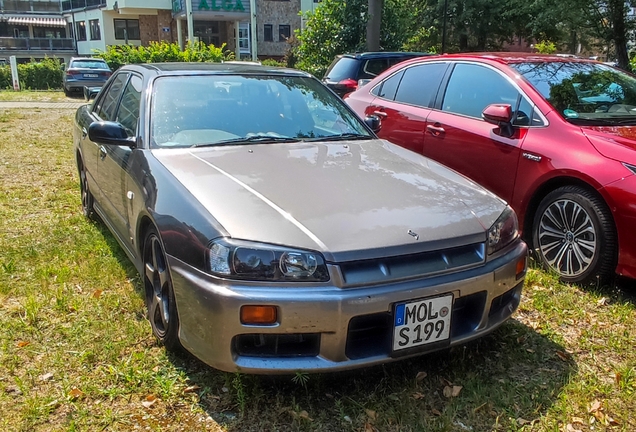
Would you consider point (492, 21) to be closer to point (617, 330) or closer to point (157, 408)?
point (617, 330)

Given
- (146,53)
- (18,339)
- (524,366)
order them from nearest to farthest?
(524,366) → (18,339) → (146,53)

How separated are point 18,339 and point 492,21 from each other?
76.2 feet

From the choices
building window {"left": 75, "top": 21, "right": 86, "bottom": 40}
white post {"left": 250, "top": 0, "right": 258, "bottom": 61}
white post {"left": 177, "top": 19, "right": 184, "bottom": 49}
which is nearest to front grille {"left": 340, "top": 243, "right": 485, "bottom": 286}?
white post {"left": 250, "top": 0, "right": 258, "bottom": 61}

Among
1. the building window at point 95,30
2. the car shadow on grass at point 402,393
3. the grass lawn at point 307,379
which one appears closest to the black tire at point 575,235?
the grass lawn at point 307,379

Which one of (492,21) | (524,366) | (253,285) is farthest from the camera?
(492,21)

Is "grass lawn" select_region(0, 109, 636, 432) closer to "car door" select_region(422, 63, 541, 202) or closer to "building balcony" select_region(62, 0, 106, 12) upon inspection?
"car door" select_region(422, 63, 541, 202)

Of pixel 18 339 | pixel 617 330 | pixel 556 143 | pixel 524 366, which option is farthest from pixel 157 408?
pixel 556 143

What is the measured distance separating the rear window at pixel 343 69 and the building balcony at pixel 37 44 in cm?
4008

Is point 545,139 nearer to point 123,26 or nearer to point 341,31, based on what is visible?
point 341,31

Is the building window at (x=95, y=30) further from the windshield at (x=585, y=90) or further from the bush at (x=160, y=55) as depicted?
the windshield at (x=585, y=90)

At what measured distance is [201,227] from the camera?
249 cm

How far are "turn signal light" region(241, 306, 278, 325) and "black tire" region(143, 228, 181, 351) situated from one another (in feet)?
1.73

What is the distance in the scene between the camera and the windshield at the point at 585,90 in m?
4.17

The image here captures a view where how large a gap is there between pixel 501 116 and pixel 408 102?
4.55 ft
